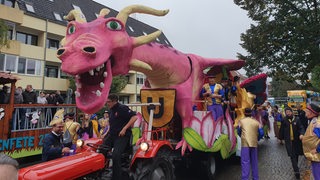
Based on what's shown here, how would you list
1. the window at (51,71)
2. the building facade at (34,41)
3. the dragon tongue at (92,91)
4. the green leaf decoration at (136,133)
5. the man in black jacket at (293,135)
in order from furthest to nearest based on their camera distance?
the window at (51,71) → the building facade at (34,41) → the man in black jacket at (293,135) → the green leaf decoration at (136,133) → the dragon tongue at (92,91)

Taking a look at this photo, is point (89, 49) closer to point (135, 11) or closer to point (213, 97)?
point (135, 11)

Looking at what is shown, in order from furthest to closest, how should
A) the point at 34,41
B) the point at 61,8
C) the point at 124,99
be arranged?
1. the point at 124,99
2. the point at 61,8
3. the point at 34,41

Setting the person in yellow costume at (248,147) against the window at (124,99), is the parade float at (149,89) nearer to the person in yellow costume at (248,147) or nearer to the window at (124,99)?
the person in yellow costume at (248,147)

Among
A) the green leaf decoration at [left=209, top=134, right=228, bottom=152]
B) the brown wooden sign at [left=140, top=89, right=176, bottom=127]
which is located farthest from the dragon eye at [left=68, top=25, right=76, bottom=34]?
the green leaf decoration at [left=209, top=134, right=228, bottom=152]

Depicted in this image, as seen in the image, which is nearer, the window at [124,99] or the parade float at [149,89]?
the parade float at [149,89]

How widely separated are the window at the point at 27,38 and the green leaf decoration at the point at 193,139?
22413mm

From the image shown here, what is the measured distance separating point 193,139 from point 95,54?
2.72 metres

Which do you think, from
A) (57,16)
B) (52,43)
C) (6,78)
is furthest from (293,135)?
(57,16)

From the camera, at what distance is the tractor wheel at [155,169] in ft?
14.7

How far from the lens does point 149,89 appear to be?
592cm

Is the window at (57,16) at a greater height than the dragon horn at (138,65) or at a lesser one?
greater

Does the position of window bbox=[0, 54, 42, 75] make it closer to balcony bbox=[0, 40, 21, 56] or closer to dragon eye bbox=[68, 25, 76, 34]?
balcony bbox=[0, 40, 21, 56]

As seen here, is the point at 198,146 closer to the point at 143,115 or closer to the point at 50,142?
the point at 143,115

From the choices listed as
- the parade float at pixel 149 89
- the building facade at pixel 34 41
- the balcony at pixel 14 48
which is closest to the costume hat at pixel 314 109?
the parade float at pixel 149 89
